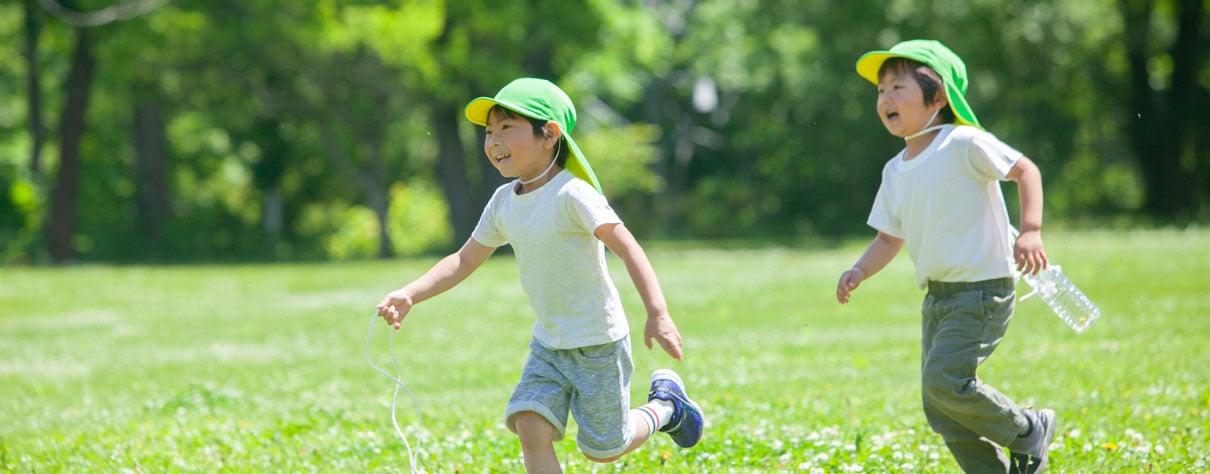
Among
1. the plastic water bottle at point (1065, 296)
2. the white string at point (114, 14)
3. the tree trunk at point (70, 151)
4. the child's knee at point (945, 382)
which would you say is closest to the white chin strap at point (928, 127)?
the plastic water bottle at point (1065, 296)

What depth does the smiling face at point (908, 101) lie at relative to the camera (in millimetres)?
5246

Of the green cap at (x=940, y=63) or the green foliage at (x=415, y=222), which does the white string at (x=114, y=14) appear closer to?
the green foliage at (x=415, y=222)

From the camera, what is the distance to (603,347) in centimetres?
502

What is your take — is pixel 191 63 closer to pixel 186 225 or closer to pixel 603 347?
pixel 186 225

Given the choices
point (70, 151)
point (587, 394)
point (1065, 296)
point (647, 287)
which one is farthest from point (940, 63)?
point (70, 151)

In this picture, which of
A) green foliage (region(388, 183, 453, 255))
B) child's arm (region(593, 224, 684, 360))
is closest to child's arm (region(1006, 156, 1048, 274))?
child's arm (region(593, 224, 684, 360))

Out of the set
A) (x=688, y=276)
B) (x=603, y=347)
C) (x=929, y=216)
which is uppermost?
(x=929, y=216)

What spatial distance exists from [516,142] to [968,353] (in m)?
1.95

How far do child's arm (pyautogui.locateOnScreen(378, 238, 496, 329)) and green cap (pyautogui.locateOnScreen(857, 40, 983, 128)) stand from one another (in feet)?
5.74

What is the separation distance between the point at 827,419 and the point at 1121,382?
234cm

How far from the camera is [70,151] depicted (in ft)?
102

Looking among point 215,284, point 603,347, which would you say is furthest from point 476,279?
point 603,347

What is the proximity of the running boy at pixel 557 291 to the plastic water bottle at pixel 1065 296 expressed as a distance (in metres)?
1.75

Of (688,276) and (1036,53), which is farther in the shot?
(1036,53)
